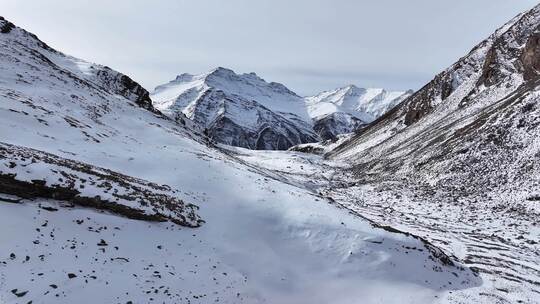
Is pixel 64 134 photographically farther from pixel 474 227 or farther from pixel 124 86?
Result: pixel 124 86

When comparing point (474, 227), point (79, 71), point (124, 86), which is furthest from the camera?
point (124, 86)

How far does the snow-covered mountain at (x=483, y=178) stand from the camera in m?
29.5

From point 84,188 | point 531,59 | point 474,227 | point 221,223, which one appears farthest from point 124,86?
point 531,59

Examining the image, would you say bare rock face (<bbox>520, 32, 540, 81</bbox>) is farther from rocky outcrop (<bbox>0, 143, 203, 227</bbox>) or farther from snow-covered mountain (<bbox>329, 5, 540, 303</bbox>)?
rocky outcrop (<bbox>0, 143, 203, 227</bbox>)

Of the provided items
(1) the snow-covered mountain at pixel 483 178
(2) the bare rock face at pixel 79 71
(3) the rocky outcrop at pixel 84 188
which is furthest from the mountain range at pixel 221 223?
(2) the bare rock face at pixel 79 71

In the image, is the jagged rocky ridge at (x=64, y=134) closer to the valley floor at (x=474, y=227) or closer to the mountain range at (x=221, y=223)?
the mountain range at (x=221, y=223)

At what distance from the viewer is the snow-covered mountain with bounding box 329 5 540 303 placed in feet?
96.7

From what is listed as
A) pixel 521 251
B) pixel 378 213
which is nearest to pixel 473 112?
pixel 378 213

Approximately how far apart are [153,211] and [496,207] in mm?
32422

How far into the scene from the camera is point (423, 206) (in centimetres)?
4431

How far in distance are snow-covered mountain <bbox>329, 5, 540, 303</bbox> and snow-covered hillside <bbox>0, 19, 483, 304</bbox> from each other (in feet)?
16.5

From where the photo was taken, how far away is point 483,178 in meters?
46.6

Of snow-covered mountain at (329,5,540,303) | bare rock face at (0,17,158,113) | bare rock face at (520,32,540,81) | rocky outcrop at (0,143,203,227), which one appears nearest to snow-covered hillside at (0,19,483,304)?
rocky outcrop at (0,143,203,227)

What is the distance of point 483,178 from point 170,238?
3774cm
